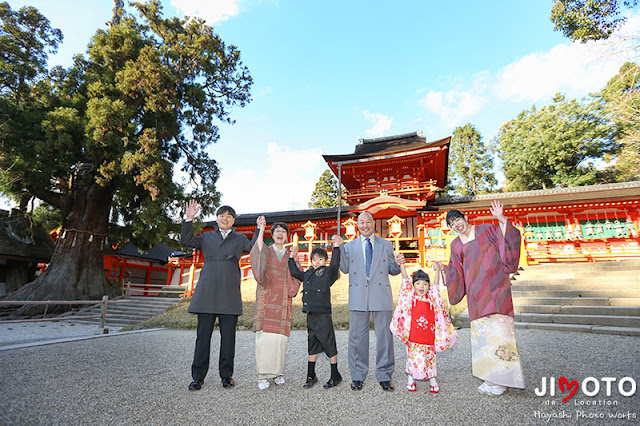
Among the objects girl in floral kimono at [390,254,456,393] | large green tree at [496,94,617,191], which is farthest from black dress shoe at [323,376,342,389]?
large green tree at [496,94,617,191]

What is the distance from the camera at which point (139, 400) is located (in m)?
2.44

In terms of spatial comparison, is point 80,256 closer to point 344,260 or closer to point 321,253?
point 321,253

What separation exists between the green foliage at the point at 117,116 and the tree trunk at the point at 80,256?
151 millimetres

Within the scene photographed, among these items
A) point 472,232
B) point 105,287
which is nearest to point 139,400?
point 472,232

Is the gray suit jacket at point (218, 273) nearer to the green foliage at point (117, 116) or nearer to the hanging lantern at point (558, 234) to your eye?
the green foliage at point (117, 116)

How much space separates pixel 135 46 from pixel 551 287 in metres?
15.8

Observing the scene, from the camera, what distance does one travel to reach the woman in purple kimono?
244 cm

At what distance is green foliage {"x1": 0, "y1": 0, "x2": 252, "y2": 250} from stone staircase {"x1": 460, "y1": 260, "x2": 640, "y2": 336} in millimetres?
10754

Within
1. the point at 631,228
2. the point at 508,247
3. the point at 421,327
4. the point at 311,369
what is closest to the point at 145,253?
the point at 311,369

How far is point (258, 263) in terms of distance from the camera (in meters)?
2.96

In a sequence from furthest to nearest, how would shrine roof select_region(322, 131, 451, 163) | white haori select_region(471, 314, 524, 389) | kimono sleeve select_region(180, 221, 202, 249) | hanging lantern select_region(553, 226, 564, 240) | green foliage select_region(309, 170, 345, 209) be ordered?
green foliage select_region(309, 170, 345, 209)
shrine roof select_region(322, 131, 451, 163)
hanging lantern select_region(553, 226, 564, 240)
kimono sleeve select_region(180, 221, 202, 249)
white haori select_region(471, 314, 524, 389)

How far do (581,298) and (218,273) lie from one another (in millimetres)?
6974

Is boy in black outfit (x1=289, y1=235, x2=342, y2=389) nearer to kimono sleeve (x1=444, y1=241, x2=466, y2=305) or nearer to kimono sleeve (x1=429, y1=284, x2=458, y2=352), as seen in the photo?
kimono sleeve (x1=429, y1=284, x2=458, y2=352)

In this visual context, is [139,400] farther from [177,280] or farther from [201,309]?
[177,280]
